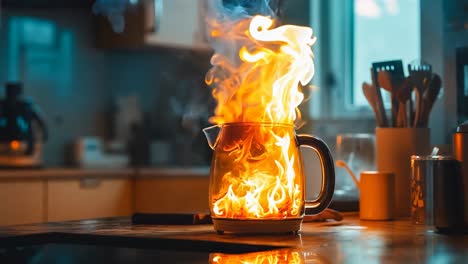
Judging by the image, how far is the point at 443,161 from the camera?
137 centimetres

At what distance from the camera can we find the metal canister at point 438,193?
1331 mm

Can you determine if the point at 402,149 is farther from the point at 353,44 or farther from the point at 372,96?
the point at 353,44

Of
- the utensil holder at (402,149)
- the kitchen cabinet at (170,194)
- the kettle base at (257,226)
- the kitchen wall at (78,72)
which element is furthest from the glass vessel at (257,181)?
the kitchen wall at (78,72)

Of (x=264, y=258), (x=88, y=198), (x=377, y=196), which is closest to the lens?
(x=264, y=258)

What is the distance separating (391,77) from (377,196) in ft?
0.96

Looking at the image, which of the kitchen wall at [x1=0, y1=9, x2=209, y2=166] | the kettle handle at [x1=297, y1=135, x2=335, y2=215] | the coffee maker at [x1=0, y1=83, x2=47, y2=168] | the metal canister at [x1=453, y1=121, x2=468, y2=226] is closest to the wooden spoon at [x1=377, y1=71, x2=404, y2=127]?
the metal canister at [x1=453, y1=121, x2=468, y2=226]

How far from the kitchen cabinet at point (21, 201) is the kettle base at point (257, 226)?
184cm

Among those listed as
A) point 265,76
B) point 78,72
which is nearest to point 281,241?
point 265,76

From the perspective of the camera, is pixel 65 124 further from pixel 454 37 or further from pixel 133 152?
pixel 454 37

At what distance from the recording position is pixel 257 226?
4.01 feet

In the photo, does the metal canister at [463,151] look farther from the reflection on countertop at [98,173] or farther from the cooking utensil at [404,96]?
the reflection on countertop at [98,173]

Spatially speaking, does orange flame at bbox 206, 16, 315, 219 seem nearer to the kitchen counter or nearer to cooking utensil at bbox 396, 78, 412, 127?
the kitchen counter

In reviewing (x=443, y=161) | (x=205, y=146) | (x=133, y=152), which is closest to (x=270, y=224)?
(x=443, y=161)

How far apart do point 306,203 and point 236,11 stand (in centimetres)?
40
